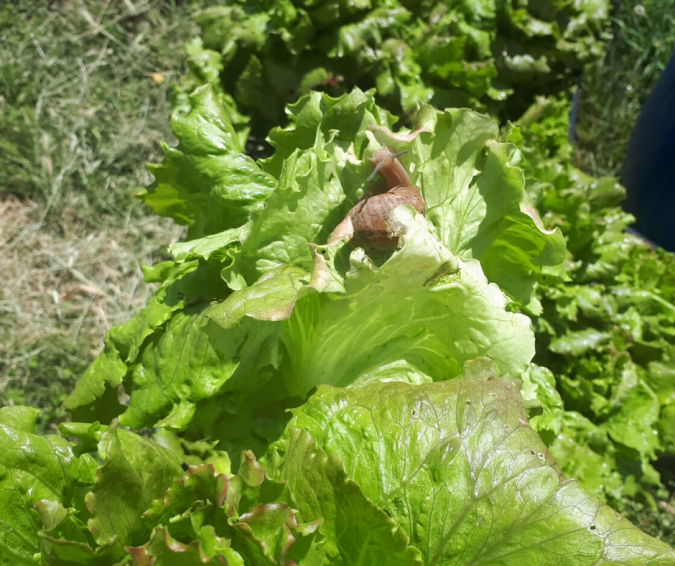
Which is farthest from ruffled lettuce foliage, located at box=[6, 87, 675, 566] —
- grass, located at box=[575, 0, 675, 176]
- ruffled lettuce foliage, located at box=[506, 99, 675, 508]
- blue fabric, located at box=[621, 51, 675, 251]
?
grass, located at box=[575, 0, 675, 176]

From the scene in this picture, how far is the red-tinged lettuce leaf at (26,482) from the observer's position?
1.29 m

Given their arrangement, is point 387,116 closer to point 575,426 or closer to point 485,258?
point 485,258

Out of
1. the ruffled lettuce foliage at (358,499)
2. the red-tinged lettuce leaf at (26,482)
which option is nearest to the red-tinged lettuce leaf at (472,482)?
the ruffled lettuce foliage at (358,499)

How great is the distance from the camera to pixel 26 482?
1304 mm

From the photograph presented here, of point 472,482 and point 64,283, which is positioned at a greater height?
point 472,482

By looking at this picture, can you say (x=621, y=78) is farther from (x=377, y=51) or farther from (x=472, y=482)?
(x=472, y=482)

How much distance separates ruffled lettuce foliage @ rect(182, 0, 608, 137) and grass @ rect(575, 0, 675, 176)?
144cm

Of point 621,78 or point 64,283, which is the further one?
point 621,78

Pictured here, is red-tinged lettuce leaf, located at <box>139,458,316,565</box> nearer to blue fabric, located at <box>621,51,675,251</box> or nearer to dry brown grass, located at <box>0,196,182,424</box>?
dry brown grass, located at <box>0,196,182,424</box>

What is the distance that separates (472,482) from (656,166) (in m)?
2.56

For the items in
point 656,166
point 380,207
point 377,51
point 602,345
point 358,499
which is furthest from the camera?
point 656,166

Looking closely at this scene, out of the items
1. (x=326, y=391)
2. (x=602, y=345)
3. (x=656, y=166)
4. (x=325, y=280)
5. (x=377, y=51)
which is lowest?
(x=602, y=345)

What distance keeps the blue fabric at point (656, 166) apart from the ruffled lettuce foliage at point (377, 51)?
57 cm

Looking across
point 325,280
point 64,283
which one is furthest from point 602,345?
point 64,283
